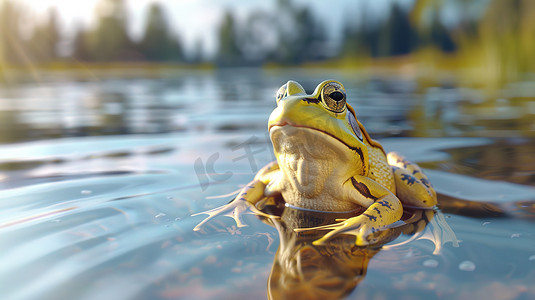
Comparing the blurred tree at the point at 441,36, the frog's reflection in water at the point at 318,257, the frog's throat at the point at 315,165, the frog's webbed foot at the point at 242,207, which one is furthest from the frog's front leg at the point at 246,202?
the blurred tree at the point at 441,36

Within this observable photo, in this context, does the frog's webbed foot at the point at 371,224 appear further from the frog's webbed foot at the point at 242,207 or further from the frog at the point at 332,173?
the frog's webbed foot at the point at 242,207

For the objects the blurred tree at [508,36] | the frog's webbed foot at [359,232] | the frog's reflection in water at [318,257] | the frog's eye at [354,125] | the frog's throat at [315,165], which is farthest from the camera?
the blurred tree at [508,36]

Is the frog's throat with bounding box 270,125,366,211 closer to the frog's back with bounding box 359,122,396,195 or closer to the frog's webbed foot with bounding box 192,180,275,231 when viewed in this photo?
the frog's back with bounding box 359,122,396,195

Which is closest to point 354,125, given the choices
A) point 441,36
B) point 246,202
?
point 246,202

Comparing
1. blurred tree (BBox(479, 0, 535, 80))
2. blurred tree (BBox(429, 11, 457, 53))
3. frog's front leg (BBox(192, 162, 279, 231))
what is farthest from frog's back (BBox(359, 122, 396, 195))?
blurred tree (BBox(429, 11, 457, 53))

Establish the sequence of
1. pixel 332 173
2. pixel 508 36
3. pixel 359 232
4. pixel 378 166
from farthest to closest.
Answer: pixel 508 36
pixel 378 166
pixel 332 173
pixel 359 232

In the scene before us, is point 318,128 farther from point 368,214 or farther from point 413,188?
point 413,188
